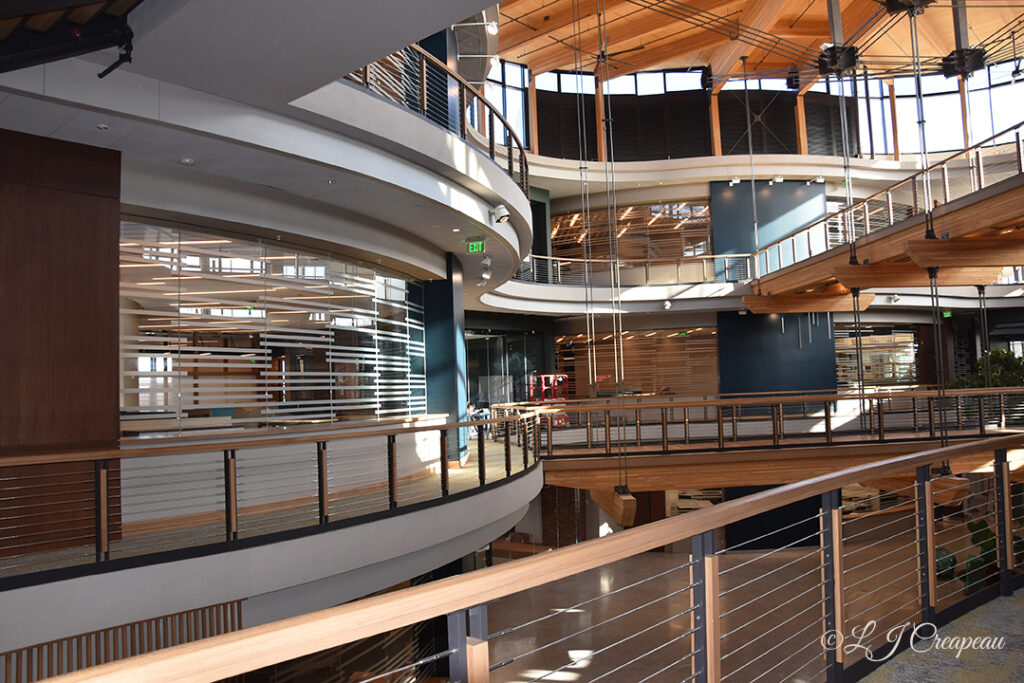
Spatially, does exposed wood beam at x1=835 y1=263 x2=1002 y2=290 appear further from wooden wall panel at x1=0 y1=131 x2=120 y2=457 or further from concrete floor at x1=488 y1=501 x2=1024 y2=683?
wooden wall panel at x1=0 y1=131 x2=120 y2=457

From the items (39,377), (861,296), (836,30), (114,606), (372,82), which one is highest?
(836,30)

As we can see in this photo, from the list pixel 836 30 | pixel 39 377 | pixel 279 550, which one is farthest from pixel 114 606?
pixel 836 30

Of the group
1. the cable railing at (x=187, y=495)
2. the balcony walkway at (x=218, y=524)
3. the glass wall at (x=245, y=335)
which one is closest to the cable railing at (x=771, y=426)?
the cable railing at (x=187, y=495)

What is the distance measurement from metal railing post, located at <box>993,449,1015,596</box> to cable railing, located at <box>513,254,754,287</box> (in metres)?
15.8

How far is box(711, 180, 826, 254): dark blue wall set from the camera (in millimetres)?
22547

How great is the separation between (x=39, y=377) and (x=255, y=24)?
3.55 metres

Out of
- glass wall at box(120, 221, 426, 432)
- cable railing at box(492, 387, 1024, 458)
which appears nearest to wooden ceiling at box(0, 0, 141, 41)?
glass wall at box(120, 221, 426, 432)

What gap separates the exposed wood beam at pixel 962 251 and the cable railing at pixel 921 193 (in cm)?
60

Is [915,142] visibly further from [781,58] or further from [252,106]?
[252,106]

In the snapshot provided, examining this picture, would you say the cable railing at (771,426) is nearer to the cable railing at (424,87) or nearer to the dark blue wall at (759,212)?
the cable railing at (424,87)

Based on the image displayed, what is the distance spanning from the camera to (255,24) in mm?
4676

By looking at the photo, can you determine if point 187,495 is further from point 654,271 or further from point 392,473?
point 654,271

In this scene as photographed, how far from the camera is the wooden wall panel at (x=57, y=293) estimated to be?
6.06 metres

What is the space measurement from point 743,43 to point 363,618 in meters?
21.1
